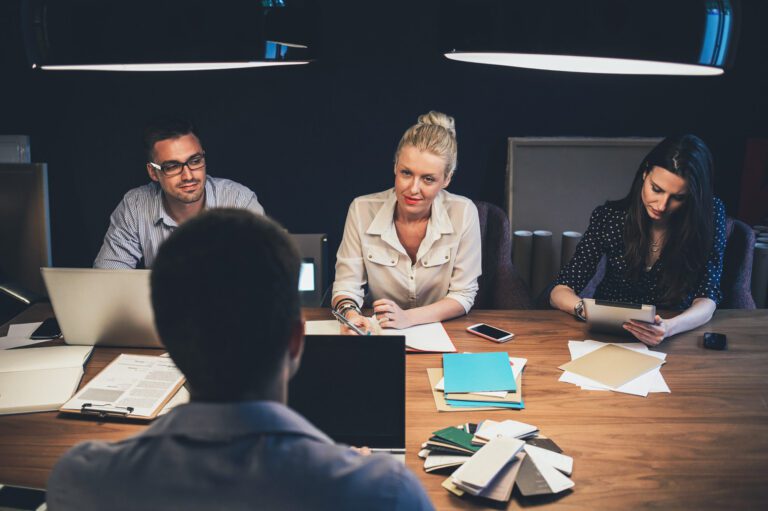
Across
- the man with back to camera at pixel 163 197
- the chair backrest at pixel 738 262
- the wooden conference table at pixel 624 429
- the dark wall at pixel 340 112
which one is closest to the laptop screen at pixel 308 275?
the dark wall at pixel 340 112

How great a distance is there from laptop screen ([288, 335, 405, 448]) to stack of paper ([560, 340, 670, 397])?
25.1 inches

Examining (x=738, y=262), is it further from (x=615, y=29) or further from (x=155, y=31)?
(x=155, y=31)

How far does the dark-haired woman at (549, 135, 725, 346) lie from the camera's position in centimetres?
232

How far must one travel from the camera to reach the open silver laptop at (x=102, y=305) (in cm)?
183

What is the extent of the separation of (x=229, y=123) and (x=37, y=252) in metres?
1.23

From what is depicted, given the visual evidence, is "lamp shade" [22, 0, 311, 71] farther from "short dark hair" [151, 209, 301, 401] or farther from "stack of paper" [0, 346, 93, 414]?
"stack of paper" [0, 346, 93, 414]

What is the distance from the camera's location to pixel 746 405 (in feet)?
5.49

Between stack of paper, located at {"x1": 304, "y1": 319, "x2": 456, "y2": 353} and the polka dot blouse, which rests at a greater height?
the polka dot blouse

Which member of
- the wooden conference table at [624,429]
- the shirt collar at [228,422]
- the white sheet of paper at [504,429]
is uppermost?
the shirt collar at [228,422]

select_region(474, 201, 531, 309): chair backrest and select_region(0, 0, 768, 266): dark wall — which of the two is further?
select_region(0, 0, 768, 266): dark wall

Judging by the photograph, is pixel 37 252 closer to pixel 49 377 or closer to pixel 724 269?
pixel 49 377

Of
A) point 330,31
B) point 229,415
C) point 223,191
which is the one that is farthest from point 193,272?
point 330,31

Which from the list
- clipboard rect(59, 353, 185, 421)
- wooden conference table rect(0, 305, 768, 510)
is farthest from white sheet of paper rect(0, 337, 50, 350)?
clipboard rect(59, 353, 185, 421)

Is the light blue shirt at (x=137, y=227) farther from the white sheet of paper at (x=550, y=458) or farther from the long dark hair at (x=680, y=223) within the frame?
the white sheet of paper at (x=550, y=458)
